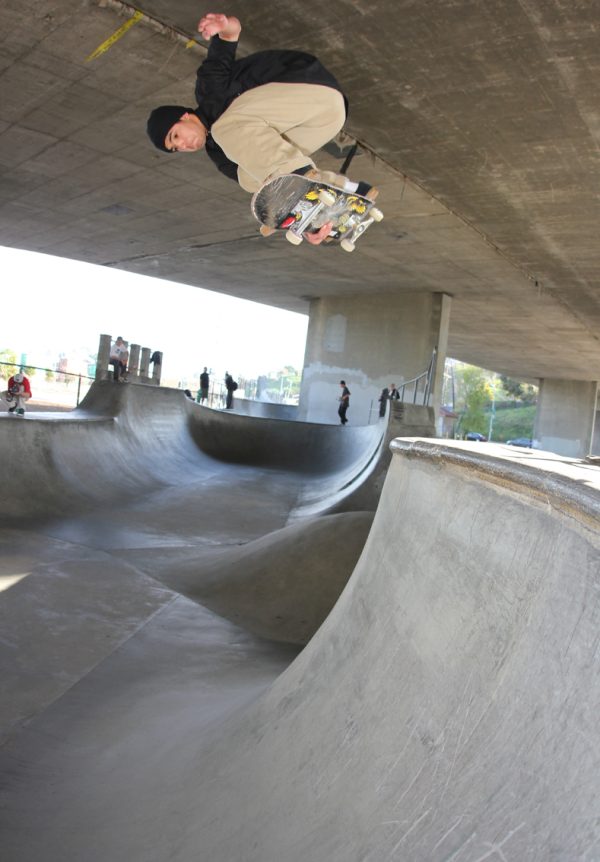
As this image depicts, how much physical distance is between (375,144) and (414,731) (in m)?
9.45

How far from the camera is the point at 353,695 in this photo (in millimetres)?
1782

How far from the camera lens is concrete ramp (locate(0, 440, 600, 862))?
100 centimetres

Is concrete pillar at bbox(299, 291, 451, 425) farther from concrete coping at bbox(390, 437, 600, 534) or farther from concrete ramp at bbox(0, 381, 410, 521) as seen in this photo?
concrete coping at bbox(390, 437, 600, 534)

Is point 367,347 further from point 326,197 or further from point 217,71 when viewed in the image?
point 217,71

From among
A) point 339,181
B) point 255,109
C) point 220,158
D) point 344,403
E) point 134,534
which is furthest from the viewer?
point 344,403

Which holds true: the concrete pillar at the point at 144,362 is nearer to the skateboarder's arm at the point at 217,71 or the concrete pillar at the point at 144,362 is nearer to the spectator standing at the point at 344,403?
the spectator standing at the point at 344,403

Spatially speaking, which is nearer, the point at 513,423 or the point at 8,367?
the point at 8,367

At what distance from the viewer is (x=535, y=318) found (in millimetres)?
22297

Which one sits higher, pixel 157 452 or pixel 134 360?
pixel 134 360

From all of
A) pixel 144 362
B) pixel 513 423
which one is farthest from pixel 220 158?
pixel 513 423

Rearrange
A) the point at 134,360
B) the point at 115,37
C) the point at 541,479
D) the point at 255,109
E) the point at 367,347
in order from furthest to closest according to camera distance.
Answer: the point at 367,347 → the point at 134,360 → the point at 115,37 → the point at 255,109 → the point at 541,479

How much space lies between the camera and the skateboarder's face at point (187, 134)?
3340mm

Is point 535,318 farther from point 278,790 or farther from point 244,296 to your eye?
point 278,790

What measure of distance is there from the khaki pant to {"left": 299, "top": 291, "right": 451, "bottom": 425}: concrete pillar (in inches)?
638
